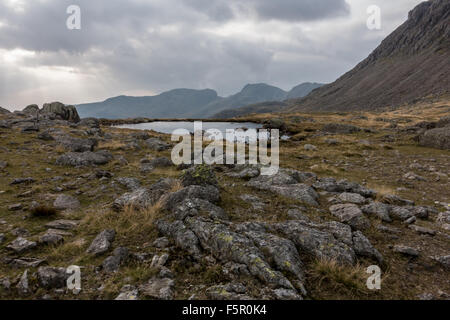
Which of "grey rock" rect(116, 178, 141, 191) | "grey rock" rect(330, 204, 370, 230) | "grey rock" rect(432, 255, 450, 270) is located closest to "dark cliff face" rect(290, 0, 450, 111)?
"grey rock" rect(330, 204, 370, 230)

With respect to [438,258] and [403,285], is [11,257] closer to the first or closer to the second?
[403,285]

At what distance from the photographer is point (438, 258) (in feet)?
20.3

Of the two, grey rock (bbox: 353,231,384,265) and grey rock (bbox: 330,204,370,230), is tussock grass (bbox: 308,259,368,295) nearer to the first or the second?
grey rock (bbox: 353,231,384,265)

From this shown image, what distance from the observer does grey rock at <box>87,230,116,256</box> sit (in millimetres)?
5879

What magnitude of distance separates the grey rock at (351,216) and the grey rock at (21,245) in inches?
384

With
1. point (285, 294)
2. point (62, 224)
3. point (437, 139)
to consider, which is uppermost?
point (437, 139)

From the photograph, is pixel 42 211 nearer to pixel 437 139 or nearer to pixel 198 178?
pixel 198 178

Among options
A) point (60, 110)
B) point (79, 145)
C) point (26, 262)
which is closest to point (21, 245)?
point (26, 262)

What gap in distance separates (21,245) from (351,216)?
10387 millimetres

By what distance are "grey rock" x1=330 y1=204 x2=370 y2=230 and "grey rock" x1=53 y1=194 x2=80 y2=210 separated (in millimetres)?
10481

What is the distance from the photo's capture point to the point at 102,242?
20.2 feet

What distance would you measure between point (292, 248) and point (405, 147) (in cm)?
2894

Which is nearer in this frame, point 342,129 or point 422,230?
point 422,230

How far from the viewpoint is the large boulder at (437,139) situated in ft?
77.6
